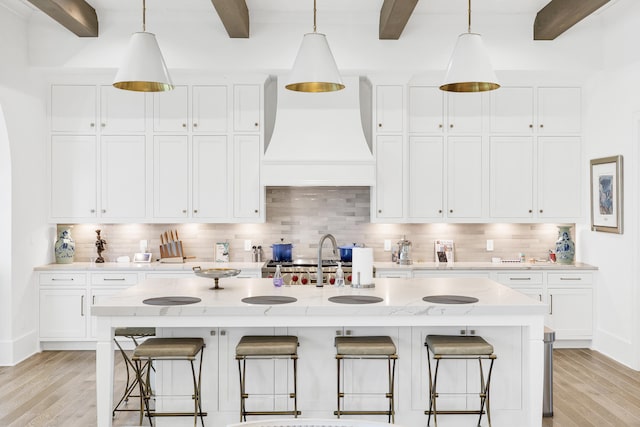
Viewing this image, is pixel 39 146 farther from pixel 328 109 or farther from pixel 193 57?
pixel 328 109

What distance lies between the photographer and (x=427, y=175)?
20.7 feet

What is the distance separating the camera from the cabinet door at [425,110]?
630cm

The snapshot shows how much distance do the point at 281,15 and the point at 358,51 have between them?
2.82ft

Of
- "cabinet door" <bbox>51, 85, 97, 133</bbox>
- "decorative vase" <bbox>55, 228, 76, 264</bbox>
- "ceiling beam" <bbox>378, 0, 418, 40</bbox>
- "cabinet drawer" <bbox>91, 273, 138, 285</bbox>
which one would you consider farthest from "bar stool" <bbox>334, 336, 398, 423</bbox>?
"cabinet door" <bbox>51, 85, 97, 133</bbox>

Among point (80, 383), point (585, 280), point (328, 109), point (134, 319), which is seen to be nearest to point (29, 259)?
point (80, 383)

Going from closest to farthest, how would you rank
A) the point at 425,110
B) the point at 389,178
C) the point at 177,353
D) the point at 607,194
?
the point at 177,353 → the point at 607,194 → the point at 389,178 → the point at 425,110

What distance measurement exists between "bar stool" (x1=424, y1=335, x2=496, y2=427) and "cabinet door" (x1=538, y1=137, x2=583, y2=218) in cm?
310

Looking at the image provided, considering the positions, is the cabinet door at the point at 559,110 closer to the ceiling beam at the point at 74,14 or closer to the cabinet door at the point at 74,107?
the ceiling beam at the point at 74,14

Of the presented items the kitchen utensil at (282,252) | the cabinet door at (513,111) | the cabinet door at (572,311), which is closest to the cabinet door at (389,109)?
the cabinet door at (513,111)

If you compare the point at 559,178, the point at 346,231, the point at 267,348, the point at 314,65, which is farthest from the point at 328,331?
the point at 559,178

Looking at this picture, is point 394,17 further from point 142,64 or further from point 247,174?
point 142,64

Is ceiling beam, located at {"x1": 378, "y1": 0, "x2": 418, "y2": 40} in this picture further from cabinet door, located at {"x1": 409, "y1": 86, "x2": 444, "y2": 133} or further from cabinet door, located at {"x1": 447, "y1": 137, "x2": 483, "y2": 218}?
cabinet door, located at {"x1": 447, "y1": 137, "x2": 483, "y2": 218}

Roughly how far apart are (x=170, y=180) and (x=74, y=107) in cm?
127

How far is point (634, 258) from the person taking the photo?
5383 mm
